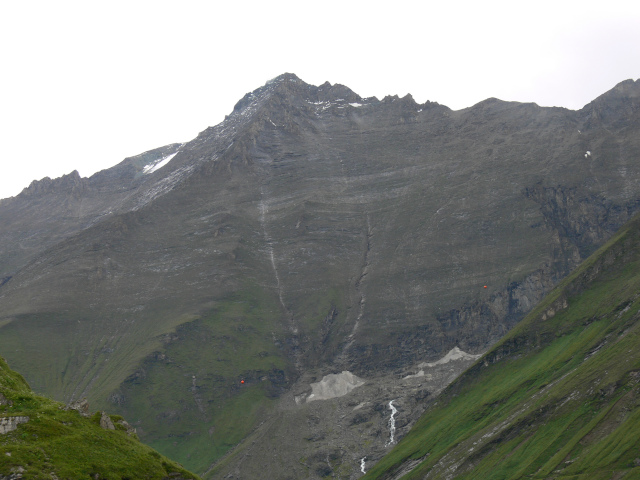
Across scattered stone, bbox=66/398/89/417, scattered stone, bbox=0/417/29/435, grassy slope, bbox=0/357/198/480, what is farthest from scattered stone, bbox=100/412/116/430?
scattered stone, bbox=0/417/29/435

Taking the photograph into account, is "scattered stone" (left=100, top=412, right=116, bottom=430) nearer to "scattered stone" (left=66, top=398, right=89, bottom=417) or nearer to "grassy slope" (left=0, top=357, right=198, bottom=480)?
"grassy slope" (left=0, top=357, right=198, bottom=480)

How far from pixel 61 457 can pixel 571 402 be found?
5933 inches

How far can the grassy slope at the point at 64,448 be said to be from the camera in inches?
2630

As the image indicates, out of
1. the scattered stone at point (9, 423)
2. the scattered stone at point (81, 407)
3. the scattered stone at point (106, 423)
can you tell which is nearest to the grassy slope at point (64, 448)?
the scattered stone at point (9, 423)

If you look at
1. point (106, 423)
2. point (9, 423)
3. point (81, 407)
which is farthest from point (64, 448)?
point (81, 407)

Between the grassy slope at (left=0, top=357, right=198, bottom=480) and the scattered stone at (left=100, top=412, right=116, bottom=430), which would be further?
the scattered stone at (left=100, top=412, right=116, bottom=430)

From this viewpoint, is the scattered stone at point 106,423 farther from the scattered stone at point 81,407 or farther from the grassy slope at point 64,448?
the scattered stone at point 81,407

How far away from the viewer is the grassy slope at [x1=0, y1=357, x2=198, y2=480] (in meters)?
66.8

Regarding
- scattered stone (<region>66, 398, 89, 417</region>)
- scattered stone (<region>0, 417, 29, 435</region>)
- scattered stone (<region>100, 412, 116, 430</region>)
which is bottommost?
scattered stone (<region>100, 412, 116, 430</region>)

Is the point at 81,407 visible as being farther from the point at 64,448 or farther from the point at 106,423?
the point at 64,448

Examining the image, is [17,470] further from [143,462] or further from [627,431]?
[627,431]

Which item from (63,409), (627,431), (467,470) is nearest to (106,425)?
(63,409)

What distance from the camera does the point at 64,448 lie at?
235 ft

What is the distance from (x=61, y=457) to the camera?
2751 inches
